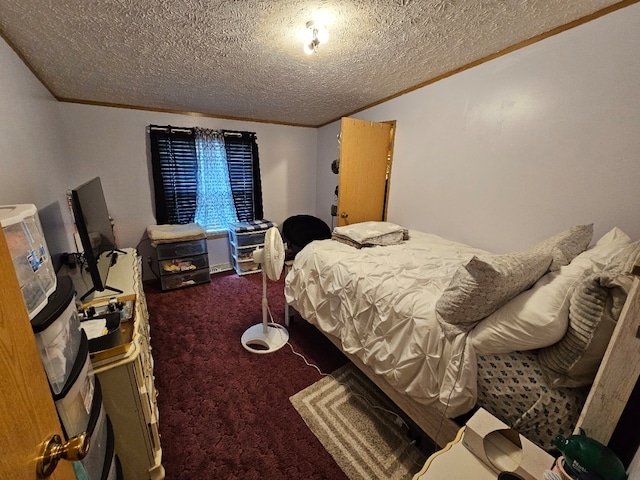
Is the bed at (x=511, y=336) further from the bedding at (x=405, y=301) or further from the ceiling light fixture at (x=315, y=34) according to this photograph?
the ceiling light fixture at (x=315, y=34)

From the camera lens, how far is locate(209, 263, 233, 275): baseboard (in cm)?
374

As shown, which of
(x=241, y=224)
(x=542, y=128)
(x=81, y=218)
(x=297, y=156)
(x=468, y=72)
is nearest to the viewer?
(x=81, y=218)

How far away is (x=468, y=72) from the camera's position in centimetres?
211

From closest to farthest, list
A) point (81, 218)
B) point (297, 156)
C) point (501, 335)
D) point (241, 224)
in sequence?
1. point (501, 335)
2. point (81, 218)
3. point (241, 224)
4. point (297, 156)

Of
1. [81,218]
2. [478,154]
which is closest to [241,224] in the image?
[81,218]

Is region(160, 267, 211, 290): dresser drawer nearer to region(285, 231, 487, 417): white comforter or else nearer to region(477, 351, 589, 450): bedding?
region(285, 231, 487, 417): white comforter

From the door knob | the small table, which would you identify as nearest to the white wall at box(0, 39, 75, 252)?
the door knob

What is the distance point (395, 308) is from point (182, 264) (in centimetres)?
284

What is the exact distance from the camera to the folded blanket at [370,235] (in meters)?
2.25

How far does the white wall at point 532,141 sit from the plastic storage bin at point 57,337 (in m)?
2.63

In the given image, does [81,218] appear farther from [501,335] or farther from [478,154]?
[478,154]

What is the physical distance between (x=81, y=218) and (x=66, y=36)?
1.17m

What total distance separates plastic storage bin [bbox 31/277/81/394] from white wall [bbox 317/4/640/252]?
2.63 metres

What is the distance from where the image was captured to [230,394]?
1692 millimetres
